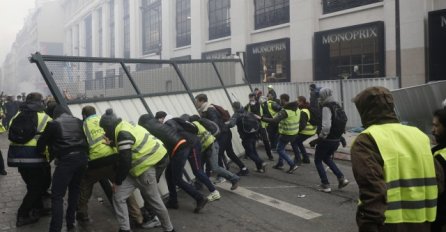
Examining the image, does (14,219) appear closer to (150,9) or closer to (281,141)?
(281,141)

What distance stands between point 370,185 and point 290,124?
5880 mm

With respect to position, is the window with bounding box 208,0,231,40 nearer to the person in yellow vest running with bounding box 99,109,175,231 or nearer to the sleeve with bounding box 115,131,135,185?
the person in yellow vest running with bounding box 99,109,175,231

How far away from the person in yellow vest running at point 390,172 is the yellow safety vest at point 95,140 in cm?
343

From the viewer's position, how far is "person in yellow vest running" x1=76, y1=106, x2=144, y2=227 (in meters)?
4.95

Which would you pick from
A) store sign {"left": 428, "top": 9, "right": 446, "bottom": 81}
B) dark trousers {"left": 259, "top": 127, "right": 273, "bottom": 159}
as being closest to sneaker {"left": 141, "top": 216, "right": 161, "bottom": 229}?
dark trousers {"left": 259, "top": 127, "right": 273, "bottom": 159}

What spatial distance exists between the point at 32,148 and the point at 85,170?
2.66 ft

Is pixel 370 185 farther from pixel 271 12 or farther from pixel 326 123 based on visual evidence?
pixel 271 12

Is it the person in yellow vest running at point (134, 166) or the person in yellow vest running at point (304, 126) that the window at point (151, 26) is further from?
the person in yellow vest running at point (134, 166)

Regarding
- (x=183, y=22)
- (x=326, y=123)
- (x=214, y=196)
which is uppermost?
(x=183, y=22)

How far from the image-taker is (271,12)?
20.4 metres

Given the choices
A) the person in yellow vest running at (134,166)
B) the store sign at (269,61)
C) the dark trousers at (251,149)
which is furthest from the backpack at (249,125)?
the store sign at (269,61)

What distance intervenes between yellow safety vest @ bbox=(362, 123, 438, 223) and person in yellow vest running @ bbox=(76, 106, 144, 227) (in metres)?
3.47

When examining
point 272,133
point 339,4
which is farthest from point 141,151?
point 339,4

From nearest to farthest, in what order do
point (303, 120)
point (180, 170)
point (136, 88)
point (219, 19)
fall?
point (180, 170), point (136, 88), point (303, 120), point (219, 19)
